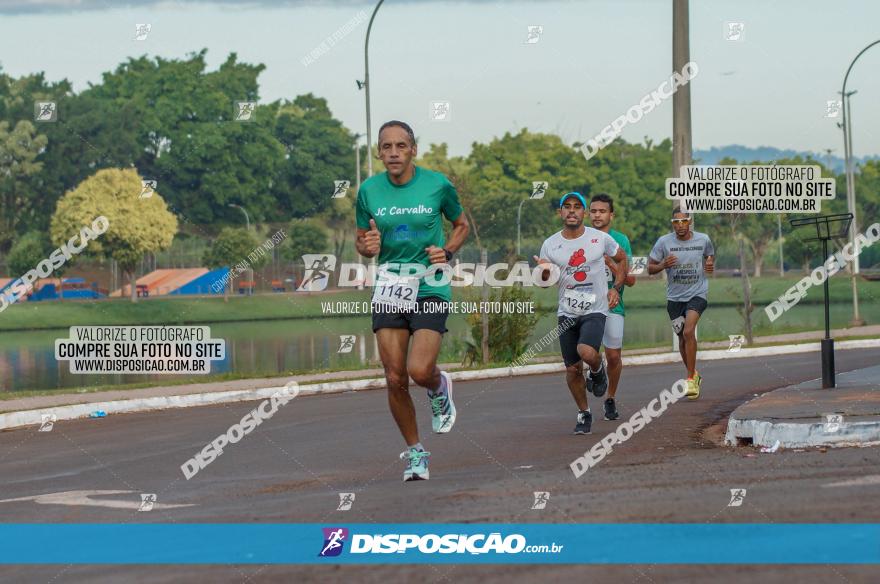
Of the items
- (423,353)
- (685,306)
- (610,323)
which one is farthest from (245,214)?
(423,353)

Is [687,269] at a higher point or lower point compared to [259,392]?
higher

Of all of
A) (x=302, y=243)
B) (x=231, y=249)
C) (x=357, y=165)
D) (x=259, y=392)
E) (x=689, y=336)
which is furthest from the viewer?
(x=302, y=243)

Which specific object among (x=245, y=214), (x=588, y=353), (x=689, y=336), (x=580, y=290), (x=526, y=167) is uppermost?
(x=526, y=167)

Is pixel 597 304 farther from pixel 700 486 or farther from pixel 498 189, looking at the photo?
pixel 498 189

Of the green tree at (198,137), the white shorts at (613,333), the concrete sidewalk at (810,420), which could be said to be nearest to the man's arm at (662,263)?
the white shorts at (613,333)

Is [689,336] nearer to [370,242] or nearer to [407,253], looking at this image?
[407,253]

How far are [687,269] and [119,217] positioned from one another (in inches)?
2609

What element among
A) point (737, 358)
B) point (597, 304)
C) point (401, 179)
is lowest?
point (737, 358)

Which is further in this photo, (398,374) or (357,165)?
(357,165)

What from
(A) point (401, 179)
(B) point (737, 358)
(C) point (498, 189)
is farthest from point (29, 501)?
(C) point (498, 189)

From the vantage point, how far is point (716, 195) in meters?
22.1

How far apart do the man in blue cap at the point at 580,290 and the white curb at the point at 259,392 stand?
7.17 m

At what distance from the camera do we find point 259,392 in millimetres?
19250

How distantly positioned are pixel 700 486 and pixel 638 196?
105 meters
